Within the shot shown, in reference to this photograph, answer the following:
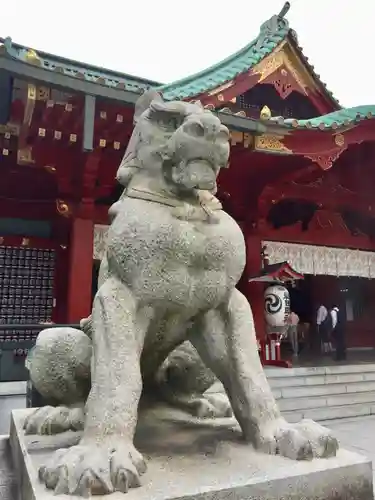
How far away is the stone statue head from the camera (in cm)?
152

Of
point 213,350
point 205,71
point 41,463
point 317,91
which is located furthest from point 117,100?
point 317,91

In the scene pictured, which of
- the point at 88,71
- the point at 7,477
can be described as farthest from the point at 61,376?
the point at 88,71

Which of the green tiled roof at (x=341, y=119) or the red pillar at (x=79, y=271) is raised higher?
the green tiled roof at (x=341, y=119)

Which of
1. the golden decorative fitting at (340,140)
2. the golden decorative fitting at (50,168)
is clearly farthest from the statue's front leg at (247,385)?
the golden decorative fitting at (340,140)

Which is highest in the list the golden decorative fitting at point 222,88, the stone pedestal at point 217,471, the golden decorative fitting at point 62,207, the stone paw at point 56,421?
the golden decorative fitting at point 222,88

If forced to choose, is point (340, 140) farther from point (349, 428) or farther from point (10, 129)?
point (10, 129)

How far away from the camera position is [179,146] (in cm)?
153

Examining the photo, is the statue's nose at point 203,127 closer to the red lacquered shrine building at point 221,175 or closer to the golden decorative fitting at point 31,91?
the red lacquered shrine building at point 221,175

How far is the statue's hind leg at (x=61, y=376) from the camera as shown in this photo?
1680 millimetres

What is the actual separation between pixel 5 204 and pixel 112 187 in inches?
58.3

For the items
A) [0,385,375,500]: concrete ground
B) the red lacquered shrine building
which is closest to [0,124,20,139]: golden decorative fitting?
the red lacquered shrine building

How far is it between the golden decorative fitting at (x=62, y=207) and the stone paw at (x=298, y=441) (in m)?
4.91

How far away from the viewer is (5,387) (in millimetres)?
4418

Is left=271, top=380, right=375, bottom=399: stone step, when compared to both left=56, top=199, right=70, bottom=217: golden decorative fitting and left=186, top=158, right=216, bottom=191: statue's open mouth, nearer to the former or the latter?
left=56, top=199, right=70, bottom=217: golden decorative fitting
